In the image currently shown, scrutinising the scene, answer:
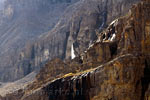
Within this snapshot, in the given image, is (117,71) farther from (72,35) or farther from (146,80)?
(72,35)

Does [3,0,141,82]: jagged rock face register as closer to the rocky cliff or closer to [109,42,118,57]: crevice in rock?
[109,42,118,57]: crevice in rock

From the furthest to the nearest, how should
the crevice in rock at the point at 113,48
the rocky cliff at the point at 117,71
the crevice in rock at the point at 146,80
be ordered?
1. the crevice in rock at the point at 113,48
2. the rocky cliff at the point at 117,71
3. the crevice in rock at the point at 146,80

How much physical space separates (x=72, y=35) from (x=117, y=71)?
8186cm

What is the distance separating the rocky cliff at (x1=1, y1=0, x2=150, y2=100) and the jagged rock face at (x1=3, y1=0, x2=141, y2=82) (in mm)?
45611

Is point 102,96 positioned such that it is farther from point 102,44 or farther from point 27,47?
point 27,47

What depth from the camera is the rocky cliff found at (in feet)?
204

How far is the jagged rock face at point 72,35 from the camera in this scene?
12988 cm

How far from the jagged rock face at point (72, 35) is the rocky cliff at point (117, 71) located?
45611mm

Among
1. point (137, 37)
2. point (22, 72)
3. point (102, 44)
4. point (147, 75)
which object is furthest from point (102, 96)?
point (22, 72)

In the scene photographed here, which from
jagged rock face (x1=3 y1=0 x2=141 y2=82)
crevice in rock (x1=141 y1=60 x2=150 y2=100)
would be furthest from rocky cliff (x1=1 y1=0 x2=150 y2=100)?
jagged rock face (x1=3 y1=0 x2=141 y2=82)

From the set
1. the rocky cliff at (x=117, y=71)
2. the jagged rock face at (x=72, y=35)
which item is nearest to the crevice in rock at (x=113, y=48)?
the rocky cliff at (x=117, y=71)

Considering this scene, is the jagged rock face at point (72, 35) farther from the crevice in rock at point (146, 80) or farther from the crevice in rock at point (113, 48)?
the crevice in rock at point (146, 80)

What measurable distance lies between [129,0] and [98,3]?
23525mm

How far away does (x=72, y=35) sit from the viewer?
144125mm
